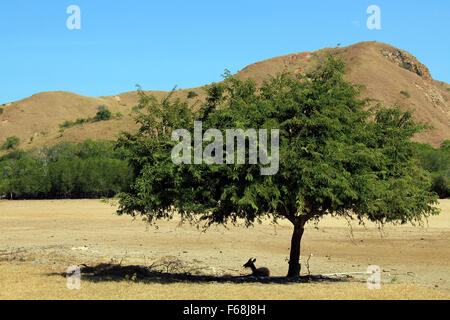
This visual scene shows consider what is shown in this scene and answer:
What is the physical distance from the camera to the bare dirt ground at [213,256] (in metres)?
14.1

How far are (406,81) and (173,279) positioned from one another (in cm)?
14786

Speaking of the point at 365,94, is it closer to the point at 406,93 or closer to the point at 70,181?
the point at 406,93

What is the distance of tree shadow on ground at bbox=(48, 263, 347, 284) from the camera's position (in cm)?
1719

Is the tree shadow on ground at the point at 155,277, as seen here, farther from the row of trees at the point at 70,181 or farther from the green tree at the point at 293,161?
the row of trees at the point at 70,181

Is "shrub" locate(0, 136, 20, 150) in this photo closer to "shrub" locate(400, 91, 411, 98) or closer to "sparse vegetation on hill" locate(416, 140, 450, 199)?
"shrub" locate(400, 91, 411, 98)

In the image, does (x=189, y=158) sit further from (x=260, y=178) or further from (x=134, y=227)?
(x=134, y=227)

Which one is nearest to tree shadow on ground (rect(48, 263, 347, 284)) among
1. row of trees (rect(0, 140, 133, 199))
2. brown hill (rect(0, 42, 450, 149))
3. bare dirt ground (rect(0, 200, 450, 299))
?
bare dirt ground (rect(0, 200, 450, 299))

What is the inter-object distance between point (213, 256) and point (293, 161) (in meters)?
13.3

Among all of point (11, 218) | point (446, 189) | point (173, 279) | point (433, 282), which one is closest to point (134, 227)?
point (11, 218)

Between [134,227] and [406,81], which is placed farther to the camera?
[406,81]

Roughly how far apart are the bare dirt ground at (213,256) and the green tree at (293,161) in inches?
91.0

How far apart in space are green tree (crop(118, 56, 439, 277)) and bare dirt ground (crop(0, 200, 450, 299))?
231cm

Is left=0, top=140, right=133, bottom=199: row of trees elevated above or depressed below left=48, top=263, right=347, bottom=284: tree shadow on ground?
above

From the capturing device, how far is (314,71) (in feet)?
56.5
